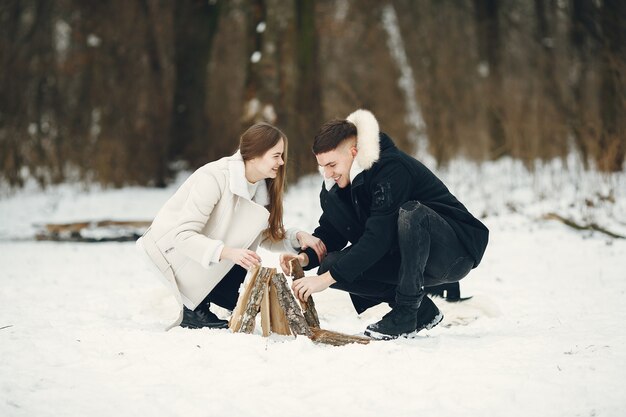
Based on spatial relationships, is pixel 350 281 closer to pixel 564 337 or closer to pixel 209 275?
pixel 209 275

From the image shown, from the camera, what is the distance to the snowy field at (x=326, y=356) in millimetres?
2773

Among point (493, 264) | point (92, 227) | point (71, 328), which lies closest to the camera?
point (71, 328)

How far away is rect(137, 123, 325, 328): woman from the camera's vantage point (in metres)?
3.86

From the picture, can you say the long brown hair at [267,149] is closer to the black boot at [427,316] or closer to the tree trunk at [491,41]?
the black boot at [427,316]

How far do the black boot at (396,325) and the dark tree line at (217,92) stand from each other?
5873 millimetres

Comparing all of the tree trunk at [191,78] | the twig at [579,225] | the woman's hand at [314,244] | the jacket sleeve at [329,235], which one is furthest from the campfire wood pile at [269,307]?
the tree trunk at [191,78]

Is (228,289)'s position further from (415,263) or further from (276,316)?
(415,263)

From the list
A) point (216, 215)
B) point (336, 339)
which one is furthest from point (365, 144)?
point (336, 339)

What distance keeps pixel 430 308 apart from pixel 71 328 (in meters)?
2.08

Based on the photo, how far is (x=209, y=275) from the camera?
13.0 feet

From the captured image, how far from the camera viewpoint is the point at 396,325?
3.76 meters

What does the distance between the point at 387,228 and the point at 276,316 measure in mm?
781

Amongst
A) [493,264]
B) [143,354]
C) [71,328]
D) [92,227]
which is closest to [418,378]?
[143,354]

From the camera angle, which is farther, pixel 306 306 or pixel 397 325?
pixel 306 306
